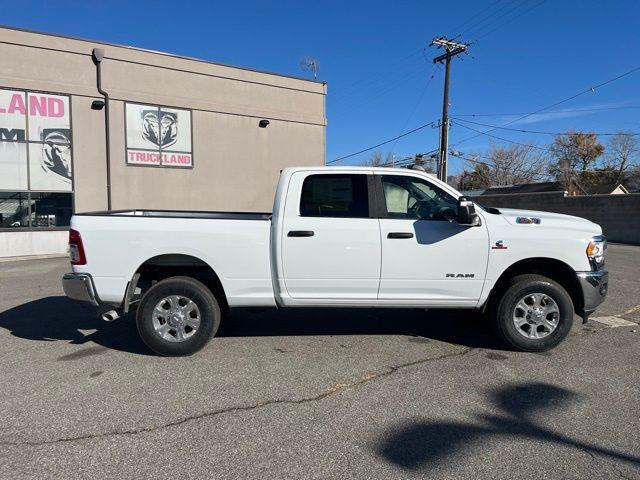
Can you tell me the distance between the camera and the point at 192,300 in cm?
478

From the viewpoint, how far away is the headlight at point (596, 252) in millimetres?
4871

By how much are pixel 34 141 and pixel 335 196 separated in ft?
43.5

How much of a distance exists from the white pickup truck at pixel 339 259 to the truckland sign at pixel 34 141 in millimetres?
11813

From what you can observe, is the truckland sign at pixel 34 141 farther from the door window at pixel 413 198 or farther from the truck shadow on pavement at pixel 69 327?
the door window at pixel 413 198

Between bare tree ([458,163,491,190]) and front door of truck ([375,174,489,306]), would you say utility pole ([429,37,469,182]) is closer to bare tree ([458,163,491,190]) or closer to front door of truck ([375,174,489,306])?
front door of truck ([375,174,489,306])

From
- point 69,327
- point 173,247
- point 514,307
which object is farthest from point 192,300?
point 514,307

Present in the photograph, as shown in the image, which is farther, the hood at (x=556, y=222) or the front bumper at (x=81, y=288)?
the hood at (x=556, y=222)

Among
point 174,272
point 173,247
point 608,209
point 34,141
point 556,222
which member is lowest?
point 174,272

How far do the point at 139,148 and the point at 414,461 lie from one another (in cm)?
1512

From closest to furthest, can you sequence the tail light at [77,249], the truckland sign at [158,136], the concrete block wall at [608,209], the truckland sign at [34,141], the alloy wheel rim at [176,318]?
the tail light at [77,249]
the alloy wheel rim at [176,318]
the truckland sign at [34,141]
the truckland sign at [158,136]
the concrete block wall at [608,209]

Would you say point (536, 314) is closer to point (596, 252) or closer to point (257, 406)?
point (596, 252)

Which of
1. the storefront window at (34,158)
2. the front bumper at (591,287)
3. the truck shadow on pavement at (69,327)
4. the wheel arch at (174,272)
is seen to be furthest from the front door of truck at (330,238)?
the storefront window at (34,158)

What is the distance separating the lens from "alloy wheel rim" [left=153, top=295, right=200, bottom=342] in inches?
187

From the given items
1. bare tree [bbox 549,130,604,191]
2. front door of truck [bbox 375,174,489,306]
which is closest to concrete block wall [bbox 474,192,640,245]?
Answer: front door of truck [bbox 375,174,489,306]
